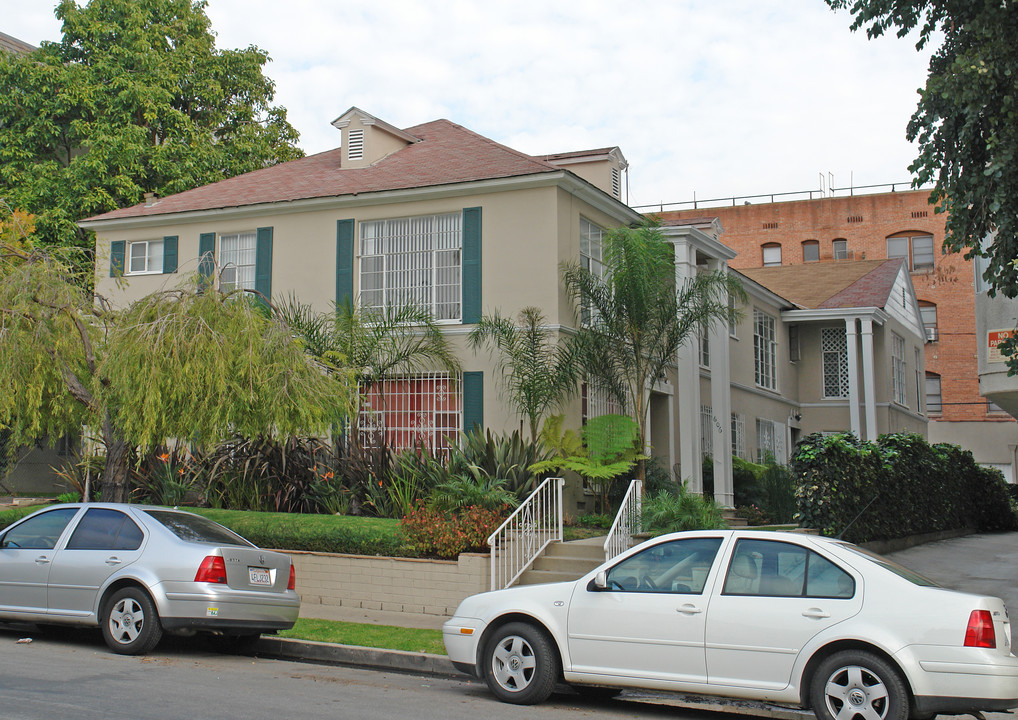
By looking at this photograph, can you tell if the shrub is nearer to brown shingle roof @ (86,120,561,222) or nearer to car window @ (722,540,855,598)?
car window @ (722,540,855,598)

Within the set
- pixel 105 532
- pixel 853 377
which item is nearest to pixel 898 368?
pixel 853 377

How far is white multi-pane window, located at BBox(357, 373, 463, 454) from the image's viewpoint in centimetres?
1739

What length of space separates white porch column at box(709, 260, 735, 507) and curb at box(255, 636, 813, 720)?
1116 cm

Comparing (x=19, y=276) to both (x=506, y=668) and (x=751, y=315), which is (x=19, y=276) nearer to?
(x=506, y=668)

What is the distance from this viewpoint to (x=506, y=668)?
317 inches

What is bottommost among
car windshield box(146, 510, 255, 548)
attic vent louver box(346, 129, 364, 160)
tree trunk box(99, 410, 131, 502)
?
car windshield box(146, 510, 255, 548)

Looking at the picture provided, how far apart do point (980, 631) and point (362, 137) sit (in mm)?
16161

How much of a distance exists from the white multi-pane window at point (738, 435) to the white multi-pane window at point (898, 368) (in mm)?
6980

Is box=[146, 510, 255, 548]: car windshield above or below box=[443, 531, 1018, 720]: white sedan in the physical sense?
above

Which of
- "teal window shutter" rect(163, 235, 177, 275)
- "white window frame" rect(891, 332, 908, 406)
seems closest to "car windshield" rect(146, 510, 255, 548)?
"teal window shutter" rect(163, 235, 177, 275)

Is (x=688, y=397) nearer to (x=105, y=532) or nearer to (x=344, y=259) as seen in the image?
(x=344, y=259)

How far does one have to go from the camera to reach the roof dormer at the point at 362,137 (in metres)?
20.2

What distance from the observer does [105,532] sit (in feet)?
33.1

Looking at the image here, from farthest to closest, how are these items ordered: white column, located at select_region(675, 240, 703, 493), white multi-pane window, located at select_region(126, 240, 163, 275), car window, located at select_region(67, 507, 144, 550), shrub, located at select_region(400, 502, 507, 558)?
white multi-pane window, located at select_region(126, 240, 163, 275) → white column, located at select_region(675, 240, 703, 493) → shrub, located at select_region(400, 502, 507, 558) → car window, located at select_region(67, 507, 144, 550)
